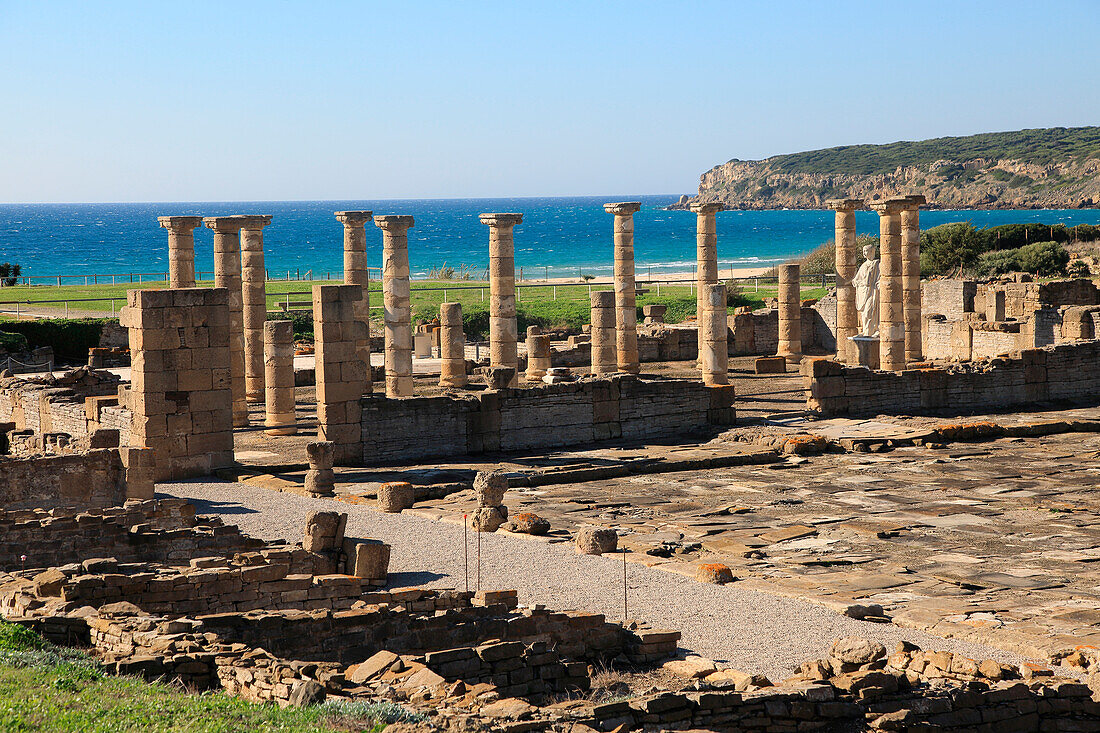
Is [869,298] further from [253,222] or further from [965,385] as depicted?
[253,222]

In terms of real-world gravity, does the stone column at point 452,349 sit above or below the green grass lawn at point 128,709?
above

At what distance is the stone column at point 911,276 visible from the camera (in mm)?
34062

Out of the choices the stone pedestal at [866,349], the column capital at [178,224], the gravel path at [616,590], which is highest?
the column capital at [178,224]

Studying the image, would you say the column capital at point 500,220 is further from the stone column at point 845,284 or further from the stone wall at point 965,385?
the stone column at point 845,284

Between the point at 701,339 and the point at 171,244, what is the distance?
1289cm

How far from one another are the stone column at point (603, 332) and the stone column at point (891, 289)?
675 centimetres

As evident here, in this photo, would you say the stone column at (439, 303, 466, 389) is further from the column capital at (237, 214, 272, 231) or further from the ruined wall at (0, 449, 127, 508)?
the ruined wall at (0, 449, 127, 508)

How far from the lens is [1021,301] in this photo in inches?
1533

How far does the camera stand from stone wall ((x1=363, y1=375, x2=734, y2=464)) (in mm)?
24422

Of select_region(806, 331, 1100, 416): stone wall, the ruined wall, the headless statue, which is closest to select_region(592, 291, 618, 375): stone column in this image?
select_region(806, 331, 1100, 416): stone wall

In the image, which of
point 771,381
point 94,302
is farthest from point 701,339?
point 94,302

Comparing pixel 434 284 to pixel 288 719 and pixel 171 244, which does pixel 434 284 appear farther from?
pixel 288 719

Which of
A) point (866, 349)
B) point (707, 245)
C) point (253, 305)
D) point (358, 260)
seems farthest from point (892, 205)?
point (253, 305)

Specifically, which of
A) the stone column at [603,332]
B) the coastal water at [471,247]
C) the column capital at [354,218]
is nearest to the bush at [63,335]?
the column capital at [354,218]
